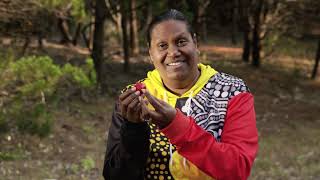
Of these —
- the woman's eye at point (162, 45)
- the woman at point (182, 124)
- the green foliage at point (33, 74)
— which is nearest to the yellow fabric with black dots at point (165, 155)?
the woman at point (182, 124)

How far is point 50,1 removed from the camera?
8.75 meters

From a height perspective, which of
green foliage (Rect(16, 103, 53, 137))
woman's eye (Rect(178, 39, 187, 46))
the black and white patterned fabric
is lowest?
green foliage (Rect(16, 103, 53, 137))

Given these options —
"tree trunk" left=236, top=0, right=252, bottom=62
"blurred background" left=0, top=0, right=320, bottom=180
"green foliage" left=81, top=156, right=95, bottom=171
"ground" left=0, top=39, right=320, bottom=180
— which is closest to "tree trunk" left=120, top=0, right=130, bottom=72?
"blurred background" left=0, top=0, right=320, bottom=180

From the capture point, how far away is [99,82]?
12164mm

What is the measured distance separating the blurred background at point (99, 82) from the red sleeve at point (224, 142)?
57 centimetres

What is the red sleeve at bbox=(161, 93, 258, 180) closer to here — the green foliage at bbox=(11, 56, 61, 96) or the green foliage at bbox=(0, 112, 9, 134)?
the green foliage at bbox=(11, 56, 61, 96)

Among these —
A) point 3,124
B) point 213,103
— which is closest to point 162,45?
point 213,103

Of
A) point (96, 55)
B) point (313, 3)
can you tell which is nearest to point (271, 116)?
point (313, 3)

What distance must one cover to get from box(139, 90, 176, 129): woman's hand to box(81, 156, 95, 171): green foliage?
19.5 feet

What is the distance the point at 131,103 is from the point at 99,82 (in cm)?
1061

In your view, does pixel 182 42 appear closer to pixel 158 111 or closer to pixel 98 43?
pixel 158 111

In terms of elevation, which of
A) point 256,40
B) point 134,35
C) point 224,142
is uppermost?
point 224,142

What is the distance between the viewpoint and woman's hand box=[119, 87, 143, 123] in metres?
1.61

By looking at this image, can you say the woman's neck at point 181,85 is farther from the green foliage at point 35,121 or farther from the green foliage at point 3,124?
the green foliage at point 35,121
